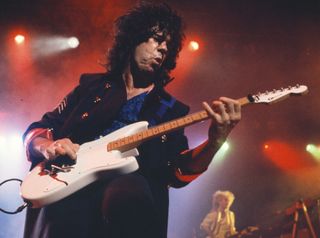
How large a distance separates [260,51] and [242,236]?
188 inches

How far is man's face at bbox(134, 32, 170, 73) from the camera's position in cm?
316

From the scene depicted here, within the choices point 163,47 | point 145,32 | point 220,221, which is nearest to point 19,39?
point 145,32

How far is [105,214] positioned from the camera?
1966mm

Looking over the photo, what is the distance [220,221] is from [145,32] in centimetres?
624

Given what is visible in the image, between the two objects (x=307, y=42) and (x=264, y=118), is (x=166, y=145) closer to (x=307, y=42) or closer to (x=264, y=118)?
(x=307, y=42)

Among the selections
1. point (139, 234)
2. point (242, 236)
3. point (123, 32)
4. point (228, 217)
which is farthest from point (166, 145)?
point (228, 217)

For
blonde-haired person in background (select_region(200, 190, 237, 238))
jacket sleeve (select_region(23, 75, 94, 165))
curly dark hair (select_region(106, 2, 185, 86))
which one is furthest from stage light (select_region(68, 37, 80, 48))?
jacket sleeve (select_region(23, 75, 94, 165))

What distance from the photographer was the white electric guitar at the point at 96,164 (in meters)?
2.00

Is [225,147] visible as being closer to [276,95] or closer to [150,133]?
[276,95]

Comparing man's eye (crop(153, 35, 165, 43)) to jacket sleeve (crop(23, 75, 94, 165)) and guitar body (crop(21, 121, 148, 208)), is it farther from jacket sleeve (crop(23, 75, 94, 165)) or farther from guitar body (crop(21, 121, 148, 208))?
guitar body (crop(21, 121, 148, 208))

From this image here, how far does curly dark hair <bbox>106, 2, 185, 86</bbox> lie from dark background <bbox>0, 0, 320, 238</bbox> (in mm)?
4251

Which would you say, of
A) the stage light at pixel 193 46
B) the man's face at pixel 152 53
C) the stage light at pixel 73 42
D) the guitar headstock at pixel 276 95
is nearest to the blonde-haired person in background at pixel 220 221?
the stage light at pixel 193 46

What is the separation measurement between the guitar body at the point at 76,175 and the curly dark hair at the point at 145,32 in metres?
1.35

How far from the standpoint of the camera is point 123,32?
3936 mm
